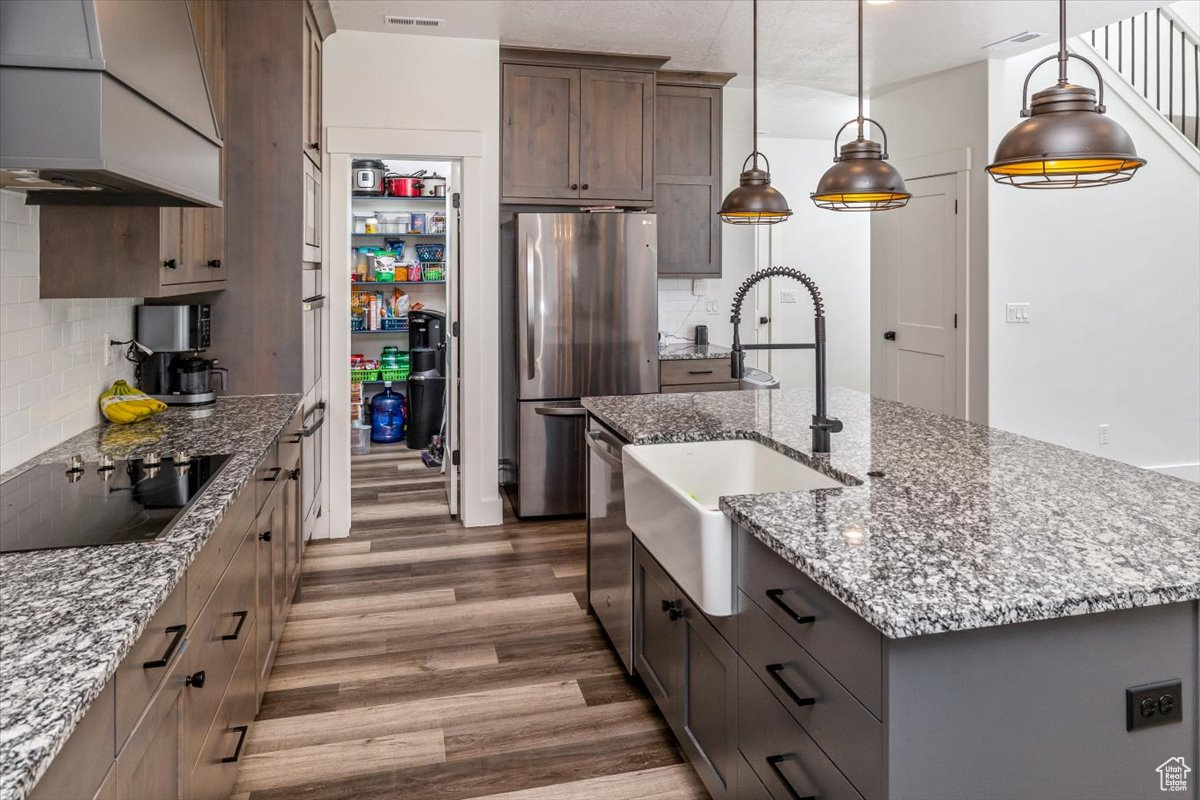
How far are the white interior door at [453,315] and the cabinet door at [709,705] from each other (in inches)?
108

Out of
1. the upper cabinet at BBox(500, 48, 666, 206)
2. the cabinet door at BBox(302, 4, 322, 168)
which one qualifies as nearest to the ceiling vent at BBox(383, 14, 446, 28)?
the cabinet door at BBox(302, 4, 322, 168)

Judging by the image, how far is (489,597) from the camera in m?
3.49

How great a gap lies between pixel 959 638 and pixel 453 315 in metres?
3.81

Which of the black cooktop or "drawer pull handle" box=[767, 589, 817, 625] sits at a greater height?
the black cooktop

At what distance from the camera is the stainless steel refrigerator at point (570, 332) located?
14.7ft

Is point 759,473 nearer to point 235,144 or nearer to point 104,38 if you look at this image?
point 104,38

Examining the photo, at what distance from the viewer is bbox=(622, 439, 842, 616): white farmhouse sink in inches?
68.6

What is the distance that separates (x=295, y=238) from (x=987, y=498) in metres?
2.89

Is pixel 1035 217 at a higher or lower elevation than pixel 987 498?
higher

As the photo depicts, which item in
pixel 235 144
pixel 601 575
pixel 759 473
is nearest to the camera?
pixel 759 473

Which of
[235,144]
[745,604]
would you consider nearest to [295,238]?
[235,144]

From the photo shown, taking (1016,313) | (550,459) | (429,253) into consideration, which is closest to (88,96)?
(550,459)

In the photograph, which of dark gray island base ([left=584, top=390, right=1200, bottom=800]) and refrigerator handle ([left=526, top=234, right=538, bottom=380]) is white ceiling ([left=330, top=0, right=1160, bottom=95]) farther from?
dark gray island base ([left=584, top=390, right=1200, bottom=800])

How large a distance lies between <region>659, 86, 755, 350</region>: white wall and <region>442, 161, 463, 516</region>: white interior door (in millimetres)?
1514
